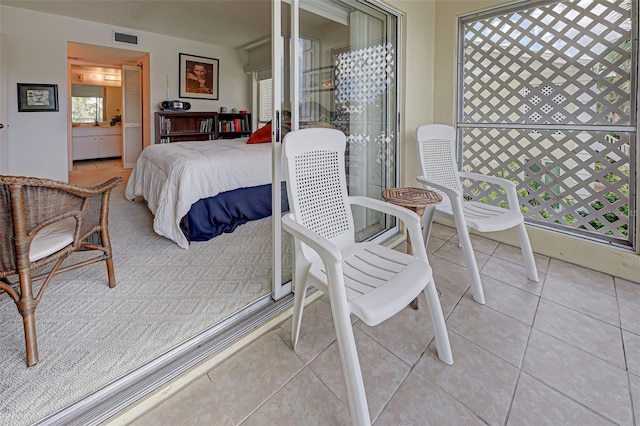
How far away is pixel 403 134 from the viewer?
9.23 feet

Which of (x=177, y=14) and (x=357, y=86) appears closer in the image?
(x=357, y=86)

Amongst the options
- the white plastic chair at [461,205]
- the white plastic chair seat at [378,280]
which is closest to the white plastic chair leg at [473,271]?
the white plastic chair at [461,205]

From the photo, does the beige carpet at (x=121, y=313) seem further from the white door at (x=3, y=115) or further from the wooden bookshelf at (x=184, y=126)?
the wooden bookshelf at (x=184, y=126)

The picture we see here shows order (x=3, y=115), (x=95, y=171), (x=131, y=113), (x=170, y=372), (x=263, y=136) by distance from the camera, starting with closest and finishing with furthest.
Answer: (x=170, y=372) → (x=263, y=136) → (x=3, y=115) → (x=95, y=171) → (x=131, y=113)

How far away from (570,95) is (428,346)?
7.27 ft

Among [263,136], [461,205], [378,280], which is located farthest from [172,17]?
[378,280]

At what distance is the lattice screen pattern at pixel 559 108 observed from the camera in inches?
87.5

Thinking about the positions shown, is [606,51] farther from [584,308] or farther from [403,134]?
[584,308]

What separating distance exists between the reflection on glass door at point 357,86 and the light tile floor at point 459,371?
1.11 metres

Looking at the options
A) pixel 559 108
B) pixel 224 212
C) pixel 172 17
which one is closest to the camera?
pixel 559 108

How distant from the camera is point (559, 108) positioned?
2475 mm

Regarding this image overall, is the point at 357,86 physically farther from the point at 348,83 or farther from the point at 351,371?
the point at 351,371

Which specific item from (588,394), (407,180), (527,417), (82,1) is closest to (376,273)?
(527,417)

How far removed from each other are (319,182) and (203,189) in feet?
4.68
